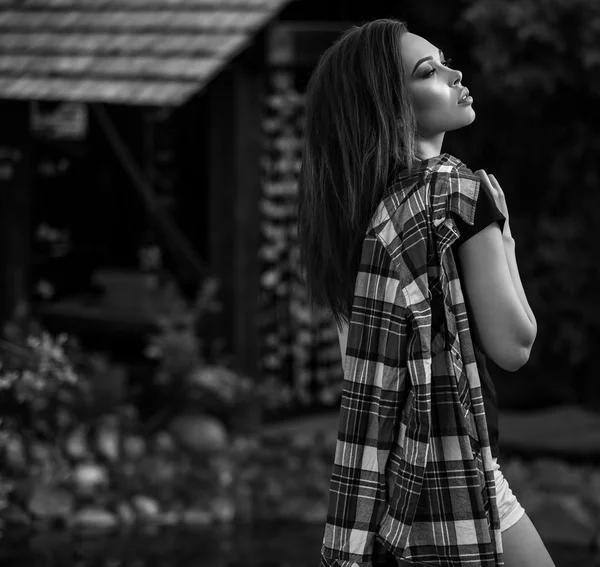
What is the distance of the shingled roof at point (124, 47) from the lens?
6.15m

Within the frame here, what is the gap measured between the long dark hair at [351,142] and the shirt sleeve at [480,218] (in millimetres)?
169

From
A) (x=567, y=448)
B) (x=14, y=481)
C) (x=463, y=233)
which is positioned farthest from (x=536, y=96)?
(x=463, y=233)

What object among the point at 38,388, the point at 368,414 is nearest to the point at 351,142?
the point at 368,414

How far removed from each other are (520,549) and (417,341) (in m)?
0.46

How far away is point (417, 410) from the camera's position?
208 cm

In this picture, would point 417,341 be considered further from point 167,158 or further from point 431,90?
point 167,158

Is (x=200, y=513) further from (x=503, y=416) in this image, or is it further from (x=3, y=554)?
(x=503, y=416)

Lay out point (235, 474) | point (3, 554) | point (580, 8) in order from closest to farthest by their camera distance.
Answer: point (3, 554) → point (235, 474) → point (580, 8)

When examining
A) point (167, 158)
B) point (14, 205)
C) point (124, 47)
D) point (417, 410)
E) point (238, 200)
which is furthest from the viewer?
point (167, 158)

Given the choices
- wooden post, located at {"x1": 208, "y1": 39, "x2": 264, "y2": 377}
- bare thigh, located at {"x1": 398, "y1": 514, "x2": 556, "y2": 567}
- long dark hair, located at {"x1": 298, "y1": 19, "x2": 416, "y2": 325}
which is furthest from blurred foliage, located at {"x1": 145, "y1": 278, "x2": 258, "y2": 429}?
bare thigh, located at {"x1": 398, "y1": 514, "x2": 556, "y2": 567}

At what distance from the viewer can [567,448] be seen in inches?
285

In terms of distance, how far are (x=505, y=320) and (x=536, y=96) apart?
5411mm

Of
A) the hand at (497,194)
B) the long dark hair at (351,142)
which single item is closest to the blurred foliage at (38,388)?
the long dark hair at (351,142)

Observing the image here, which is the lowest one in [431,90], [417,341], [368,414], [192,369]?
[192,369]
